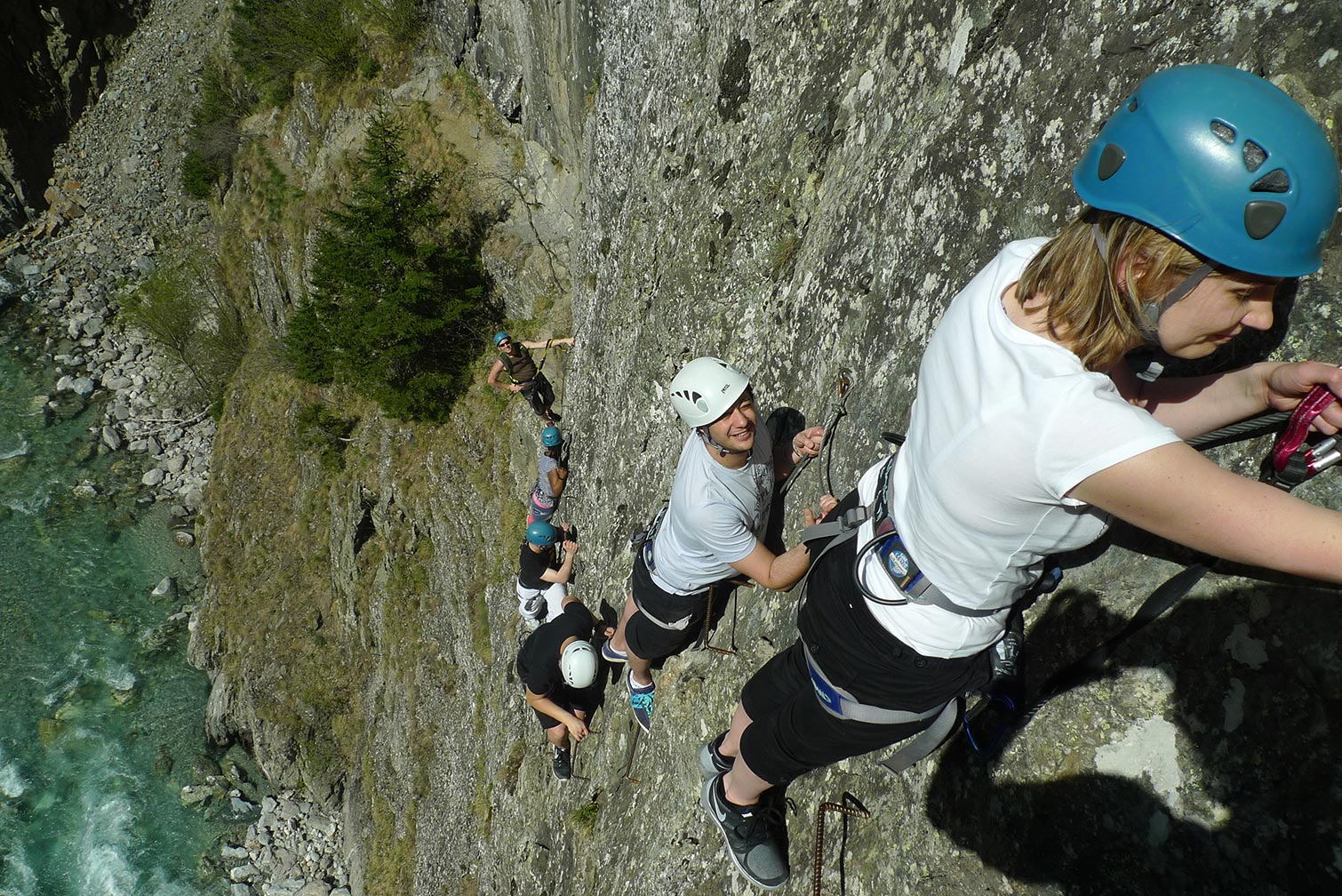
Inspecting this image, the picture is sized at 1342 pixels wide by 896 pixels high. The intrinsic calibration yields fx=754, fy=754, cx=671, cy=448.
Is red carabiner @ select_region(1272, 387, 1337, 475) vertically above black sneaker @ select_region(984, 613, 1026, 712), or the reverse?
red carabiner @ select_region(1272, 387, 1337, 475)

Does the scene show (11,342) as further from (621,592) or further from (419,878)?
(621,592)

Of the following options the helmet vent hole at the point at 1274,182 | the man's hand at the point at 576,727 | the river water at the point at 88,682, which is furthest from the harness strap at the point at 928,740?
the river water at the point at 88,682

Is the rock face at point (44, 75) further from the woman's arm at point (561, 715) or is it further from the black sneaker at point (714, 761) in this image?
the black sneaker at point (714, 761)

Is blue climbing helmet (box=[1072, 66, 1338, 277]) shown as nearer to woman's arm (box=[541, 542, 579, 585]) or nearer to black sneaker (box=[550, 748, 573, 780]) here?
black sneaker (box=[550, 748, 573, 780])

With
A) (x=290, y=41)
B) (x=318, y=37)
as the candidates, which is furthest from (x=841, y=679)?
(x=290, y=41)

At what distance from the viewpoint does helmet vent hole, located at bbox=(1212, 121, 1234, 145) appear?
1.81 m

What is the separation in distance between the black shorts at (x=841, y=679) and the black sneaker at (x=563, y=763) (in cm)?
512

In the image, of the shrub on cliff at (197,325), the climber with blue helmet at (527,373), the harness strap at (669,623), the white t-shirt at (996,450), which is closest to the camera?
the white t-shirt at (996,450)

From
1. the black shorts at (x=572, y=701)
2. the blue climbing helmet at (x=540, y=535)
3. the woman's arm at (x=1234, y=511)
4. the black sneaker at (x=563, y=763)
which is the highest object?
the woman's arm at (x=1234, y=511)

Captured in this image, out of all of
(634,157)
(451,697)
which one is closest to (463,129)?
(634,157)

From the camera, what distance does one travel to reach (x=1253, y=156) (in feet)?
5.91

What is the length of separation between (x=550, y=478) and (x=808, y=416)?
577 cm

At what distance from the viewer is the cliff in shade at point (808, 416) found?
8.39ft

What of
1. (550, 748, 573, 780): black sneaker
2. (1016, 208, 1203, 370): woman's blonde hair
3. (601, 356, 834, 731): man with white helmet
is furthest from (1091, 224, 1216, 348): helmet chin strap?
(550, 748, 573, 780): black sneaker
